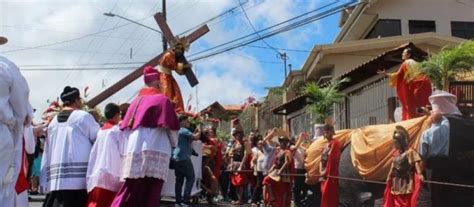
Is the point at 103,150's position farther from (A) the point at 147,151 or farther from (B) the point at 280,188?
(B) the point at 280,188

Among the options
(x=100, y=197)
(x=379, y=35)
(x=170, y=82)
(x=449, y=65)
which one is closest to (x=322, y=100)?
(x=170, y=82)

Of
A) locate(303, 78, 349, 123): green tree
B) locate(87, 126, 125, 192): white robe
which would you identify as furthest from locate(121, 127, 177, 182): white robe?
locate(303, 78, 349, 123): green tree

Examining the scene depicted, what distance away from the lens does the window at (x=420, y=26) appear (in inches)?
1218

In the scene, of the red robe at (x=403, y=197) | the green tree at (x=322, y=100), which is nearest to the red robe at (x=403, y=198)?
the red robe at (x=403, y=197)

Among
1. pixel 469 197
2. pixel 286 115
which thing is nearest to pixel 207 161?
pixel 469 197

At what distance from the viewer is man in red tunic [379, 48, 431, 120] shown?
1012 cm

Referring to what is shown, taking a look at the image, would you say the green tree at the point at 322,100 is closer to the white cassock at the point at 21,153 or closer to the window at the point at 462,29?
the white cassock at the point at 21,153

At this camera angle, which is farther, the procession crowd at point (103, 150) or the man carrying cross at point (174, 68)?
the man carrying cross at point (174, 68)

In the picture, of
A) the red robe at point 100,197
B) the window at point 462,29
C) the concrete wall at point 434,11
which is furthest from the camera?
the window at point 462,29

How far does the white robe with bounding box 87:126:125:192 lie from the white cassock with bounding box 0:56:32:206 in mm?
2369

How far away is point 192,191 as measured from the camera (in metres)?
11.9

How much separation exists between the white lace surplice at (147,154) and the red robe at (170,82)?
453 centimetres

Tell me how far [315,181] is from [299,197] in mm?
1179

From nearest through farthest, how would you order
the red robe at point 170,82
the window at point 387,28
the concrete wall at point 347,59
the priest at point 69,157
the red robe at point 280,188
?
1. the priest at point 69,157
2. the red robe at point 170,82
3. the red robe at point 280,188
4. the concrete wall at point 347,59
5. the window at point 387,28
